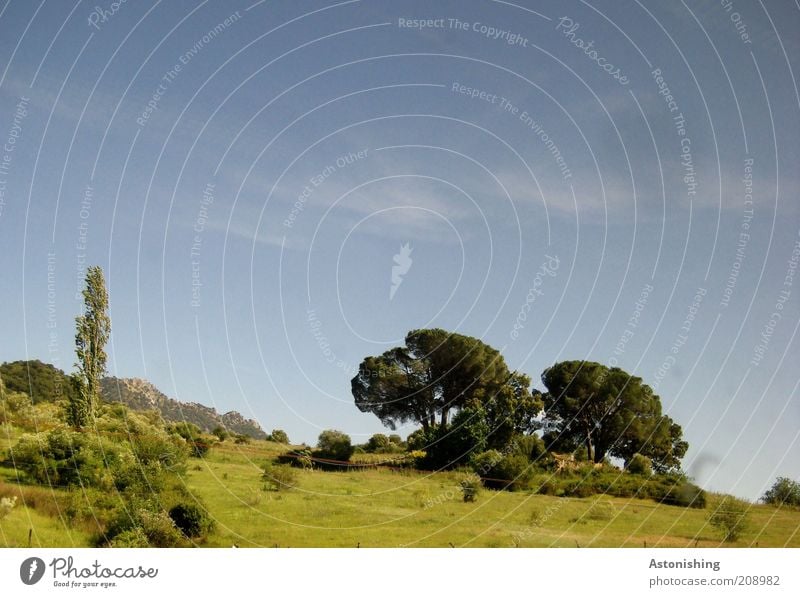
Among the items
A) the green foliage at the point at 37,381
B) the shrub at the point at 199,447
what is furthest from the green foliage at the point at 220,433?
the green foliage at the point at 37,381

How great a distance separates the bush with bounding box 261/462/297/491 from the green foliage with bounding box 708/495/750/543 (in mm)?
15125

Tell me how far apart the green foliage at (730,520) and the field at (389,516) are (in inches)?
10.8

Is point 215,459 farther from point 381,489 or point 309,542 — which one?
point 309,542

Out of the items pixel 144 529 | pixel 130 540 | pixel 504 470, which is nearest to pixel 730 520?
pixel 504 470

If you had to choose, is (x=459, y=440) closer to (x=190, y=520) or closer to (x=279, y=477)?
(x=279, y=477)

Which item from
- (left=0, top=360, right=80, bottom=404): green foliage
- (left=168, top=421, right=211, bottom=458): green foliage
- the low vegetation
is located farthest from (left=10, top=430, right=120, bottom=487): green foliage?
→ (left=168, top=421, right=211, bottom=458): green foliage

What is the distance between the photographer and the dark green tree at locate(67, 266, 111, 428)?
23.1 m

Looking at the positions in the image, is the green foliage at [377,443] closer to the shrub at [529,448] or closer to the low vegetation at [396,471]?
the low vegetation at [396,471]

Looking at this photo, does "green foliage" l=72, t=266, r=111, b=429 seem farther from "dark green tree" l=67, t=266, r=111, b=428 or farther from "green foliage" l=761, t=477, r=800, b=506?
"green foliage" l=761, t=477, r=800, b=506

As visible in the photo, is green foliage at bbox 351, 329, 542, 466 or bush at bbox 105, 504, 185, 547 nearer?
bush at bbox 105, 504, 185, 547

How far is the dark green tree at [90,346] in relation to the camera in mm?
23062

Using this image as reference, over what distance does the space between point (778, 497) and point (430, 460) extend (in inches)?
605

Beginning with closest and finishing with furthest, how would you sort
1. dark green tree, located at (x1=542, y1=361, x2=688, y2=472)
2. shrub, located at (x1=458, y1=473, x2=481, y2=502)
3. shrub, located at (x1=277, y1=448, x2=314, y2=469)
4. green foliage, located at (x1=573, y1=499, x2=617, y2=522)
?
green foliage, located at (x1=573, y1=499, x2=617, y2=522), shrub, located at (x1=458, y1=473, x2=481, y2=502), shrub, located at (x1=277, y1=448, x2=314, y2=469), dark green tree, located at (x1=542, y1=361, x2=688, y2=472)
